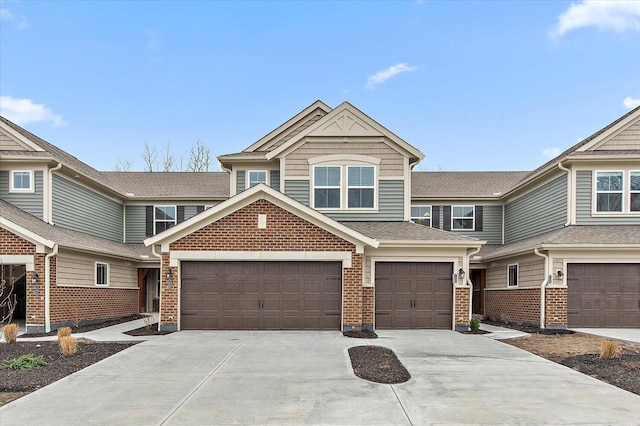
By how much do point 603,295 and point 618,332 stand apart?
1.49 meters

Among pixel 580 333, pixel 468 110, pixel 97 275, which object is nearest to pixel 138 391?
pixel 97 275

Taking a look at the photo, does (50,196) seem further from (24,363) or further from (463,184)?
(463,184)

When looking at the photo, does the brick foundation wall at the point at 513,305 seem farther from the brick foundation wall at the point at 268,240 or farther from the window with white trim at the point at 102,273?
the window with white trim at the point at 102,273

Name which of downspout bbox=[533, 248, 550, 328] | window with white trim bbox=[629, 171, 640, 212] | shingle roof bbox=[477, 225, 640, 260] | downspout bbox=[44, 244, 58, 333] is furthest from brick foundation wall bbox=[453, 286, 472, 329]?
downspout bbox=[44, 244, 58, 333]

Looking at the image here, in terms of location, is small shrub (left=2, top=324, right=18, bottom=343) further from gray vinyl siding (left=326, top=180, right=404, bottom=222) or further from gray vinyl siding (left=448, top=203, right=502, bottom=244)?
gray vinyl siding (left=448, top=203, right=502, bottom=244)

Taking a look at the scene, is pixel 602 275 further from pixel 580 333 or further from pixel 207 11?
pixel 207 11

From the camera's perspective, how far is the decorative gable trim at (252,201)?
13.4m

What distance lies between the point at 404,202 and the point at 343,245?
3739mm

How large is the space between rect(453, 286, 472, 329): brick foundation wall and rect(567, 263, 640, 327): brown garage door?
360 cm

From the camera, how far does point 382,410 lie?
629 cm

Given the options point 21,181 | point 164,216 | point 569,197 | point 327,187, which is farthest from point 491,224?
point 21,181

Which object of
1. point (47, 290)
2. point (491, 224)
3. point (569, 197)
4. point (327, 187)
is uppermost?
point (327, 187)

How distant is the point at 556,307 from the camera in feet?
A: 48.6

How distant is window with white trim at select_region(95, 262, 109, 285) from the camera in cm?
1659
